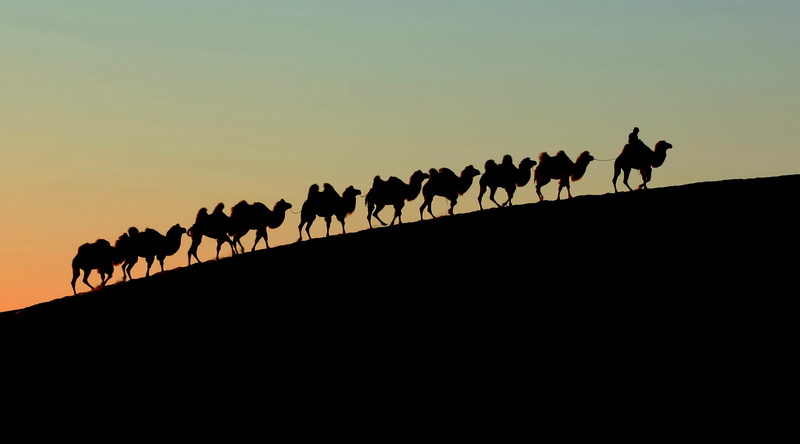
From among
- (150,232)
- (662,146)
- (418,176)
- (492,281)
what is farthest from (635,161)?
(150,232)

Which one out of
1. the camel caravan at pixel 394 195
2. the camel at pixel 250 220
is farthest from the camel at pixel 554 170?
the camel at pixel 250 220

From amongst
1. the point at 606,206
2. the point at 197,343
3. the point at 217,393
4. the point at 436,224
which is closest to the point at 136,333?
the point at 197,343

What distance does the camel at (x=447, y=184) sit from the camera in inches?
1992

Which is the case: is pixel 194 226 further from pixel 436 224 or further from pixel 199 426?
pixel 199 426

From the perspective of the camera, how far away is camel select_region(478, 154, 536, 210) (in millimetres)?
50656

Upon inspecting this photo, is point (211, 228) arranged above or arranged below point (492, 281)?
above

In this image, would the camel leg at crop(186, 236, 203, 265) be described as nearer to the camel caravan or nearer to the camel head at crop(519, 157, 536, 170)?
the camel caravan

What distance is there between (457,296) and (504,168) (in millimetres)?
10906

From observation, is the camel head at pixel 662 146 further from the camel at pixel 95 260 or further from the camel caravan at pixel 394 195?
the camel at pixel 95 260

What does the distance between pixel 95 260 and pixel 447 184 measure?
992 centimetres

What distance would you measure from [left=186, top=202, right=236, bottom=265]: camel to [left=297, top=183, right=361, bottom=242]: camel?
2.08m

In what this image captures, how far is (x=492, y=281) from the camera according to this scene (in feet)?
135

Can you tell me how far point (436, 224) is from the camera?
156 ft

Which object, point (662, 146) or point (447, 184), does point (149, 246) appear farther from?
point (662, 146)
